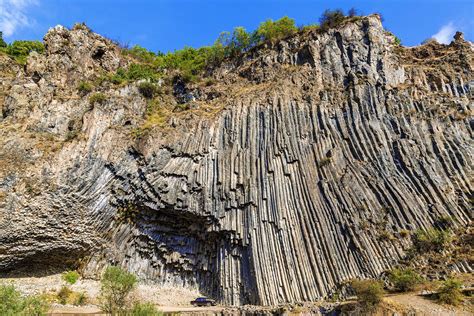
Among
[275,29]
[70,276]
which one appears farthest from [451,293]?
[275,29]

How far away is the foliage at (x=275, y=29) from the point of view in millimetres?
30625

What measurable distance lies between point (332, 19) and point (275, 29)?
17.9 ft

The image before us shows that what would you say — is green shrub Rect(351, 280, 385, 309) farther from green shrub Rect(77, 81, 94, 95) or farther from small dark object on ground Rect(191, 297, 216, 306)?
green shrub Rect(77, 81, 94, 95)

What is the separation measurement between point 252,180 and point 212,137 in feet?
14.0

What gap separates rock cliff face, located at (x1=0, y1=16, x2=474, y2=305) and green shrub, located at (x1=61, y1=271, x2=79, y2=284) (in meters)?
0.60

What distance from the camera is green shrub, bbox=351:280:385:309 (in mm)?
14055

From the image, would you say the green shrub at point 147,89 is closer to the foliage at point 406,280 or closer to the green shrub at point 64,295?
the green shrub at point 64,295

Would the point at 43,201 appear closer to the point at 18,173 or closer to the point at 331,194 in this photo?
the point at 18,173

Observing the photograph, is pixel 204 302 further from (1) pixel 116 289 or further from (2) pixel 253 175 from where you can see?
(2) pixel 253 175

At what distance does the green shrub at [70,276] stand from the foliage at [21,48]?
22.0m

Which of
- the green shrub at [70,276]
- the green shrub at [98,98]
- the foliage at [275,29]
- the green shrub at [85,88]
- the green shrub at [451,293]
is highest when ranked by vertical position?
the foliage at [275,29]

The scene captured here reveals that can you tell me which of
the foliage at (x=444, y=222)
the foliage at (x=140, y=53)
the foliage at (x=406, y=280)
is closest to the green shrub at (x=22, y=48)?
the foliage at (x=140, y=53)

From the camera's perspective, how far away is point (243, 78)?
93.5 feet

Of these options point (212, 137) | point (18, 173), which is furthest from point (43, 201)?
point (212, 137)
